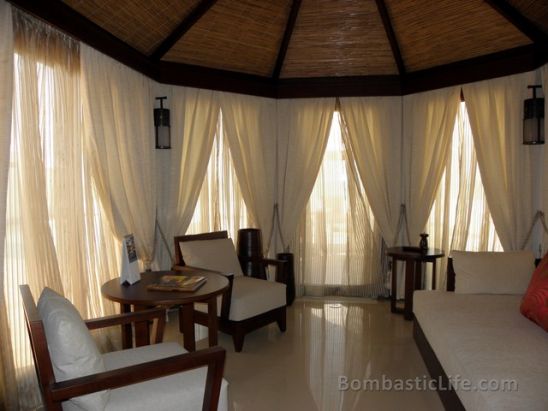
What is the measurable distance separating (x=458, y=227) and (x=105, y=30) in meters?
3.61

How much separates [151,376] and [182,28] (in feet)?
9.26

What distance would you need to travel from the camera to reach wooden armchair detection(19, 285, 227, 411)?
1.50m

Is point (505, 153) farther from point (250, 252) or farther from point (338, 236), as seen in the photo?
point (250, 252)

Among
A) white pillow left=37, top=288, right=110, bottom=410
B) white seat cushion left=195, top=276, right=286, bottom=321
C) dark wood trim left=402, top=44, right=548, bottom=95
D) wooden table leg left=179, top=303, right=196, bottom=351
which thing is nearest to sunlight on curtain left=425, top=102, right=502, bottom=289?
dark wood trim left=402, top=44, right=548, bottom=95

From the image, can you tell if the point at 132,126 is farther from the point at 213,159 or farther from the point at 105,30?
the point at 213,159

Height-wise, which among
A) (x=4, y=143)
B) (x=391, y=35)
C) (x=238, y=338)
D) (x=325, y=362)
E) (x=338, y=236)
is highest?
(x=391, y=35)

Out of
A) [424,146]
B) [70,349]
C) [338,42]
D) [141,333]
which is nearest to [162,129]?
[338,42]

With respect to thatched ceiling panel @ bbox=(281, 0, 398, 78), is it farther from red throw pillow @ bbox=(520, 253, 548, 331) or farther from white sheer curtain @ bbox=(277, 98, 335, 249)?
red throw pillow @ bbox=(520, 253, 548, 331)

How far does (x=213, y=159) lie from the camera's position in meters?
4.36

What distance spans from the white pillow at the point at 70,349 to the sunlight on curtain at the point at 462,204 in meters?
3.59

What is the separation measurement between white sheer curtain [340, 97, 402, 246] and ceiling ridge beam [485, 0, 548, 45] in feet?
4.42

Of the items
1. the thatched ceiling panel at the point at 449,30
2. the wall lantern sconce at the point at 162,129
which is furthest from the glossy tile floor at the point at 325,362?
the thatched ceiling panel at the point at 449,30

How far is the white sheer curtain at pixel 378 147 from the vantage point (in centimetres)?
449

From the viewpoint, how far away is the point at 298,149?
4.60 meters
